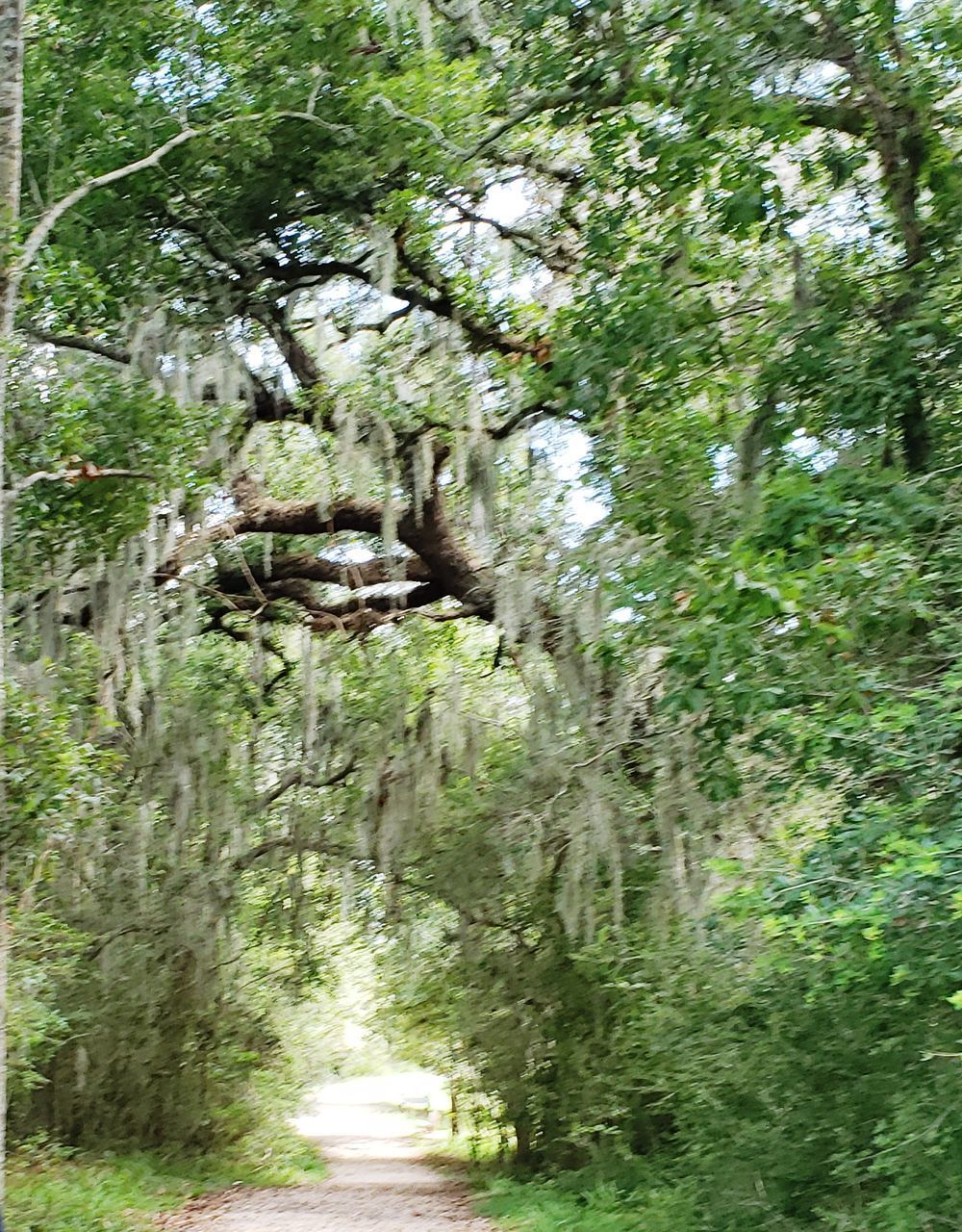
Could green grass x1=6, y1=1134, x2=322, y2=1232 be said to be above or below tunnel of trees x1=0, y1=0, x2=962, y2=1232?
below

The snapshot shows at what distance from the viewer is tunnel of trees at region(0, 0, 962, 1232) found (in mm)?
5035

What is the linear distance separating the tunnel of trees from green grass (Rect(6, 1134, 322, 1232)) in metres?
0.57

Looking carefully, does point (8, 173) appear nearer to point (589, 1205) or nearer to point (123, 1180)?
point (589, 1205)

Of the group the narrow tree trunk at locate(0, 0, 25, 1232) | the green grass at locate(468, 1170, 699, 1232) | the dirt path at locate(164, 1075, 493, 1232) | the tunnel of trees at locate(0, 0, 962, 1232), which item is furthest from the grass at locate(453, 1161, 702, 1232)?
the narrow tree trunk at locate(0, 0, 25, 1232)

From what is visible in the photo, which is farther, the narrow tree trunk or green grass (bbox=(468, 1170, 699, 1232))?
green grass (bbox=(468, 1170, 699, 1232))

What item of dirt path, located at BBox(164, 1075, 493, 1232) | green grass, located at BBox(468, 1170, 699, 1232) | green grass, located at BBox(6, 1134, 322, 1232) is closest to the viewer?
green grass, located at BBox(468, 1170, 699, 1232)

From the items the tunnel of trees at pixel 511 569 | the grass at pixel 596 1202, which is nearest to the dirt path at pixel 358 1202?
the grass at pixel 596 1202

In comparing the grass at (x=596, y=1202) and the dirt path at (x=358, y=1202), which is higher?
the grass at (x=596, y=1202)

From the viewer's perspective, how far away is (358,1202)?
33.8ft

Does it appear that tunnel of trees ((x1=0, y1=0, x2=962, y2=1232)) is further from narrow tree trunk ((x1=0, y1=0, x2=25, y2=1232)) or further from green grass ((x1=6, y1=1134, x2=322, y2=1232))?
green grass ((x1=6, y1=1134, x2=322, y2=1232))

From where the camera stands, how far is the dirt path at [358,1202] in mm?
8695

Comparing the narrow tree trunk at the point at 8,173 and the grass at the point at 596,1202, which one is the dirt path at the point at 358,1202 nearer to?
the grass at the point at 596,1202

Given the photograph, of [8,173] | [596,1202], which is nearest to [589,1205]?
[596,1202]

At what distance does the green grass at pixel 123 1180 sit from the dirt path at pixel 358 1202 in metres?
0.29
